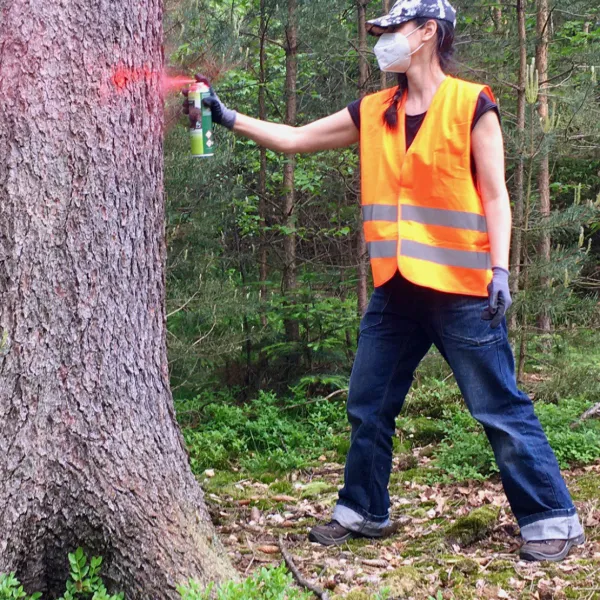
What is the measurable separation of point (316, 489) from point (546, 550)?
167cm

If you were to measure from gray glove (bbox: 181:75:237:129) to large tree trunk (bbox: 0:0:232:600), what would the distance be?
0.50 m

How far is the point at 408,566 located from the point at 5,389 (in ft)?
6.09

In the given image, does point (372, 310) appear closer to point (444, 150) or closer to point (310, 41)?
point (444, 150)

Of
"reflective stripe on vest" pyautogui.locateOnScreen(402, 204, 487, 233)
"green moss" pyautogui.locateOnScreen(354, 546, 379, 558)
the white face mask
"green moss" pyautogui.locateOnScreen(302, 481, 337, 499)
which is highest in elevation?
the white face mask

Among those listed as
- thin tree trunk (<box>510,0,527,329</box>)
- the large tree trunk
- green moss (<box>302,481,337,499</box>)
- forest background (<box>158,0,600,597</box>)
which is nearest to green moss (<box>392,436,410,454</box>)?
forest background (<box>158,0,600,597</box>)

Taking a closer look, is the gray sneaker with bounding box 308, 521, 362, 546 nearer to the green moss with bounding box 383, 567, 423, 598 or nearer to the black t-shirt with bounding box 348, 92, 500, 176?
the green moss with bounding box 383, 567, 423, 598

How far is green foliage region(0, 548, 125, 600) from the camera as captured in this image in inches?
94.1

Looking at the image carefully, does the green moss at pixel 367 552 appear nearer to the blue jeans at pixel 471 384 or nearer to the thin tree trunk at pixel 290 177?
the blue jeans at pixel 471 384

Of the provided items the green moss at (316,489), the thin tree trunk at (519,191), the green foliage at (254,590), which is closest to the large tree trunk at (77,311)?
the green foliage at (254,590)

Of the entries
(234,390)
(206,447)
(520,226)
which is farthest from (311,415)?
(520,226)

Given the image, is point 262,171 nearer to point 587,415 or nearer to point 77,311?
point 587,415

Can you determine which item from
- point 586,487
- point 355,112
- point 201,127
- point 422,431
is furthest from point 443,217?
point 422,431

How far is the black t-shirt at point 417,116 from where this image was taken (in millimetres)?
3176

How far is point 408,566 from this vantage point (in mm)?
3182
